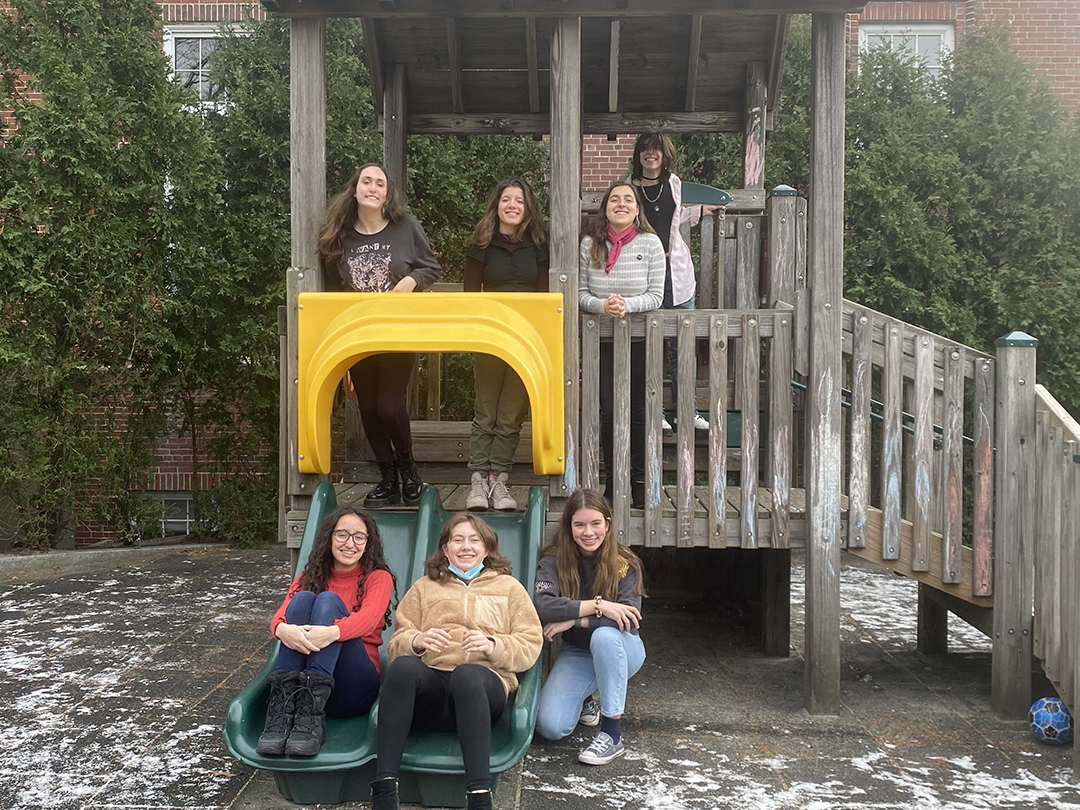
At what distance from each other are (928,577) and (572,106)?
2801 millimetres

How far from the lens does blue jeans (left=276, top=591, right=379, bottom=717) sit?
12.6ft

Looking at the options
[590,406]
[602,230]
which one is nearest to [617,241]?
[602,230]

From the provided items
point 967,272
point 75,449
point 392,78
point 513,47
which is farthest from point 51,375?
point 967,272

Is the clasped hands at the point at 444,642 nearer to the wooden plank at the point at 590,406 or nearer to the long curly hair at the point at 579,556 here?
the long curly hair at the point at 579,556

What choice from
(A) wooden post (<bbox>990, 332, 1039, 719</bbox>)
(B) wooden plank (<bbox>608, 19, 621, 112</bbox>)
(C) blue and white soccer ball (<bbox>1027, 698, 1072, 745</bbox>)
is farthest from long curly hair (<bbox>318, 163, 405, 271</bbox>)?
(C) blue and white soccer ball (<bbox>1027, 698, 1072, 745</bbox>)

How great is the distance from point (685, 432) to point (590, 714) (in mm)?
1365

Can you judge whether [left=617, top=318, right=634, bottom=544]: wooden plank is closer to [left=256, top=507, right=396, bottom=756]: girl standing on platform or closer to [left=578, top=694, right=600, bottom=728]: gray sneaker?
[left=578, top=694, right=600, bottom=728]: gray sneaker

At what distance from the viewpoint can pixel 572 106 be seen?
480cm

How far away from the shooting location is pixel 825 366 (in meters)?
4.95

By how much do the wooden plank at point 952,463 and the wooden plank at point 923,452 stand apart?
0.07 m

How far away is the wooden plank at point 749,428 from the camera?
196 inches

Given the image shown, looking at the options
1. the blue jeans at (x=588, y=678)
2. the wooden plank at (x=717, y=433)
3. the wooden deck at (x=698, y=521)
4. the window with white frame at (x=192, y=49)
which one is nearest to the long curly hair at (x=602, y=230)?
the wooden plank at (x=717, y=433)

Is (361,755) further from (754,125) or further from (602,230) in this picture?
(754,125)

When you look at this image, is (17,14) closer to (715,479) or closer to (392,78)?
(392,78)
